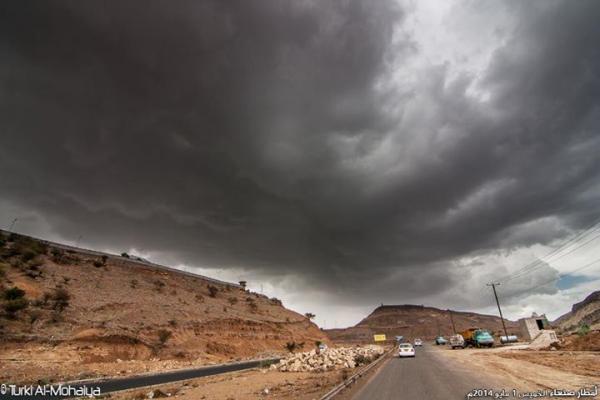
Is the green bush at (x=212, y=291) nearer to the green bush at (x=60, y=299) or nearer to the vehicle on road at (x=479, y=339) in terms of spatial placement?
the green bush at (x=60, y=299)

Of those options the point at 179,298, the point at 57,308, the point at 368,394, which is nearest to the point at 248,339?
the point at 179,298

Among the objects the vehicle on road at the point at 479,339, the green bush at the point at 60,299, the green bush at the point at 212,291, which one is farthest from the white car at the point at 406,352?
the green bush at the point at 212,291

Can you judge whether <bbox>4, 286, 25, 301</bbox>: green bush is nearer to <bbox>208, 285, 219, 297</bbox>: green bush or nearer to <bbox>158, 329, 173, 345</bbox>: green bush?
<bbox>158, 329, 173, 345</bbox>: green bush

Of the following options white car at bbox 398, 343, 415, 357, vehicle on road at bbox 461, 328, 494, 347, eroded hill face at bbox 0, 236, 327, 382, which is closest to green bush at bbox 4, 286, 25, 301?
eroded hill face at bbox 0, 236, 327, 382

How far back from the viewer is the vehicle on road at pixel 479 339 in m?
48.2

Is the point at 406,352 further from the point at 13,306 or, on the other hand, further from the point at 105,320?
the point at 13,306

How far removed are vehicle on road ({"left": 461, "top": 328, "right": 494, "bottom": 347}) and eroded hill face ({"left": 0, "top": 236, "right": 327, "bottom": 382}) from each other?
124 ft

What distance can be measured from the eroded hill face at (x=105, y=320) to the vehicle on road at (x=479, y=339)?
124ft

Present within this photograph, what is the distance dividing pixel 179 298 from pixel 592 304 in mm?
→ 117480

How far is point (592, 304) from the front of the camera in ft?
333

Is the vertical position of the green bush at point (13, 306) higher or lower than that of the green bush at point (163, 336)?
higher

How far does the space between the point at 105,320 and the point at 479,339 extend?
172ft

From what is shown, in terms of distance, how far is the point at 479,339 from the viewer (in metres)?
48.9

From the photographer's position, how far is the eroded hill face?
34.2m
